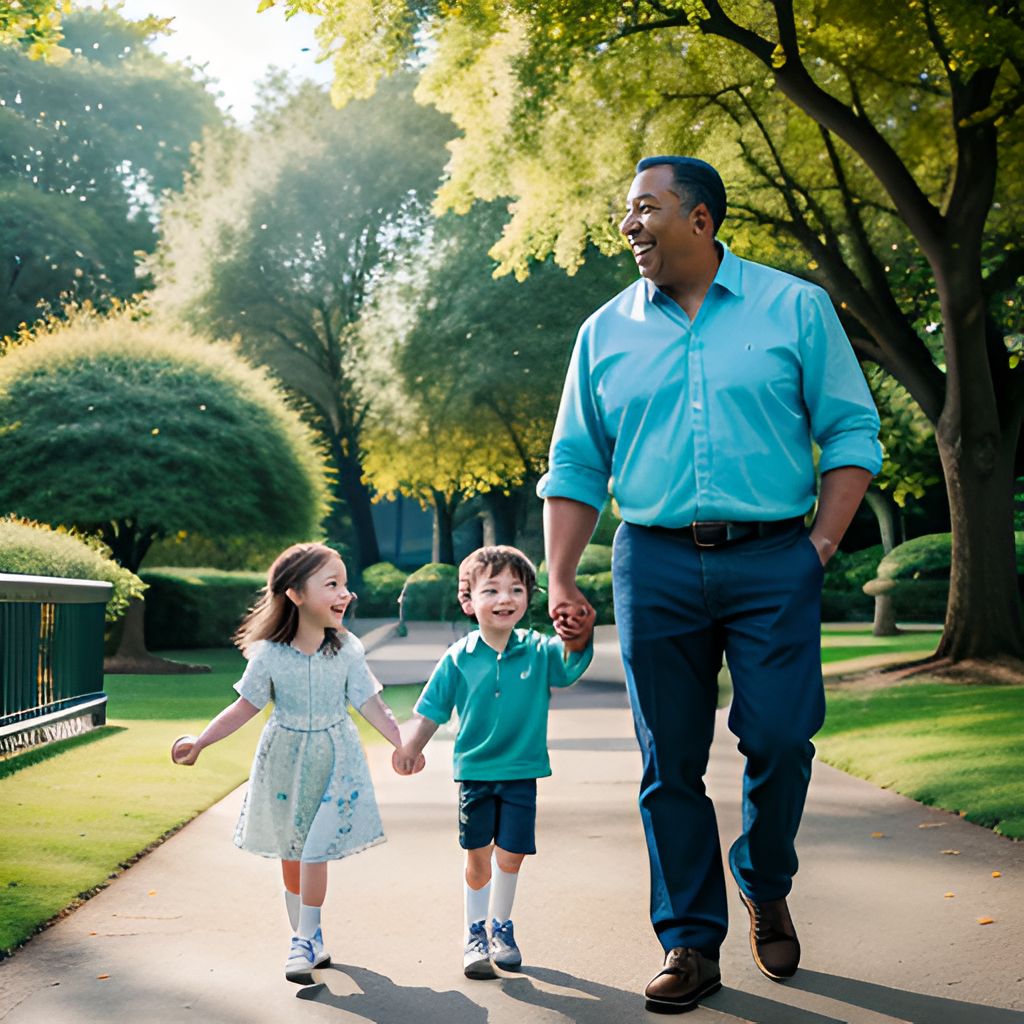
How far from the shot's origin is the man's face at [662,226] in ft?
13.7

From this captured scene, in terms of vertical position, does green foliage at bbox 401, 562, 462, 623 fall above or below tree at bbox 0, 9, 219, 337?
below

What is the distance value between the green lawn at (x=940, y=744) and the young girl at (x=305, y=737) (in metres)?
3.64

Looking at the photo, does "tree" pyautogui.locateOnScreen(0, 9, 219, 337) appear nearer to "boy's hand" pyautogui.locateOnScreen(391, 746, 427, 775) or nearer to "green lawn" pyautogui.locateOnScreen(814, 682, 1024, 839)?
"green lawn" pyautogui.locateOnScreen(814, 682, 1024, 839)

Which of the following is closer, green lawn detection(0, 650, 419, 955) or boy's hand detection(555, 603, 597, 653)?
boy's hand detection(555, 603, 597, 653)

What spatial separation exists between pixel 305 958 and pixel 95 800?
3906mm

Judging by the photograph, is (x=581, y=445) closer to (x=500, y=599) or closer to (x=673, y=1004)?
(x=500, y=599)

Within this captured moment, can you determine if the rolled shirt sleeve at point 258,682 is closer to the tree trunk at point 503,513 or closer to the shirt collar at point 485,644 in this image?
the shirt collar at point 485,644

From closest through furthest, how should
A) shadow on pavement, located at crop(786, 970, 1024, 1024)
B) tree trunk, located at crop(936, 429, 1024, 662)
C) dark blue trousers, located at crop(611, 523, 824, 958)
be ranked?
shadow on pavement, located at crop(786, 970, 1024, 1024) → dark blue trousers, located at crop(611, 523, 824, 958) → tree trunk, located at crop(936, 429, 1024, 662)

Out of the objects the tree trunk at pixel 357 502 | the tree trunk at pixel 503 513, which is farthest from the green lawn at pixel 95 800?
the tree trunk at pixel 357 502

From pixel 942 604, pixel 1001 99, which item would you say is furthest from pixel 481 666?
pixel 942 604

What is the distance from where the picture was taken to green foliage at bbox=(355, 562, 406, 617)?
124ft

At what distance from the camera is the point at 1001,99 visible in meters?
14.8

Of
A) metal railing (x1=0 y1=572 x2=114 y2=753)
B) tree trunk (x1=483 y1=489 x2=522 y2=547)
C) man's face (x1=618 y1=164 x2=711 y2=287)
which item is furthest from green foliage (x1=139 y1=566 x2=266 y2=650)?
man's face (x1=618 y1=164 x2=711 y2=287)

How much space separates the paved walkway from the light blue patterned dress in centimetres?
40
